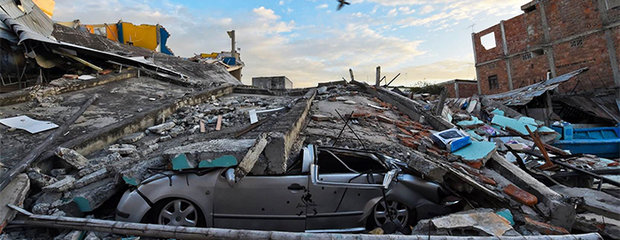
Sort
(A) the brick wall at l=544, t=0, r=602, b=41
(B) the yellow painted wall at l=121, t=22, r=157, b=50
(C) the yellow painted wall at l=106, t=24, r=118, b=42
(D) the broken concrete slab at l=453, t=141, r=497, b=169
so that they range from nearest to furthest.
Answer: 1. (D) the broken concrete slab at l=453, t=141, r=497, b=169
2. (A) the brick wall at l=544, t=0, r=602, b=41
3. (C) the yellow painted wall at l=106, t=24, r=118, b=42
4. (B) the yellow painted wall at l=121, t=22, r=157, b=50

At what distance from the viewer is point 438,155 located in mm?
4707

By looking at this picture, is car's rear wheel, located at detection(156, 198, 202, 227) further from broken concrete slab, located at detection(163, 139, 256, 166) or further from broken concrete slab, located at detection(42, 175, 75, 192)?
broken concrete slab, located at detection(42, 175, 75, 192)

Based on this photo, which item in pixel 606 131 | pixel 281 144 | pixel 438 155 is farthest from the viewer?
pixel 606 131

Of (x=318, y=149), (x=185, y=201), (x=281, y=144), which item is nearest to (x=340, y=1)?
(x=281, y=144)

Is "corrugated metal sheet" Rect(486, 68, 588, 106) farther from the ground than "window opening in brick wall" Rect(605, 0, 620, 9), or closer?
closer

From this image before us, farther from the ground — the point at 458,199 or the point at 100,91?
the point at 100,91

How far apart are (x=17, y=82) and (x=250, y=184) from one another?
11265 millimetres

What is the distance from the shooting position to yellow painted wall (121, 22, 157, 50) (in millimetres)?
19938

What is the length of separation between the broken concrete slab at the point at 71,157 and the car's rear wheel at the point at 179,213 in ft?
5.98

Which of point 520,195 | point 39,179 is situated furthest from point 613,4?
point 39,179

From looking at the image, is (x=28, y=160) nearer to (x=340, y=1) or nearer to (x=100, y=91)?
(x=340, y=1)

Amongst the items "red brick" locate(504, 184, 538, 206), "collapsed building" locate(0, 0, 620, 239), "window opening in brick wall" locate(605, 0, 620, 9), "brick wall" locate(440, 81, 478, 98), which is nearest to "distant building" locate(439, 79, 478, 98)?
"brick wall" locate(440, 81, 478, 98)

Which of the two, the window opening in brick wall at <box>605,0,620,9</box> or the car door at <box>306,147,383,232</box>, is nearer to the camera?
the car door at <box>306,147,383,232</box>

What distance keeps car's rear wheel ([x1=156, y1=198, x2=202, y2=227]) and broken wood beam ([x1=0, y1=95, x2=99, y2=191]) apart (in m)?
1.71
